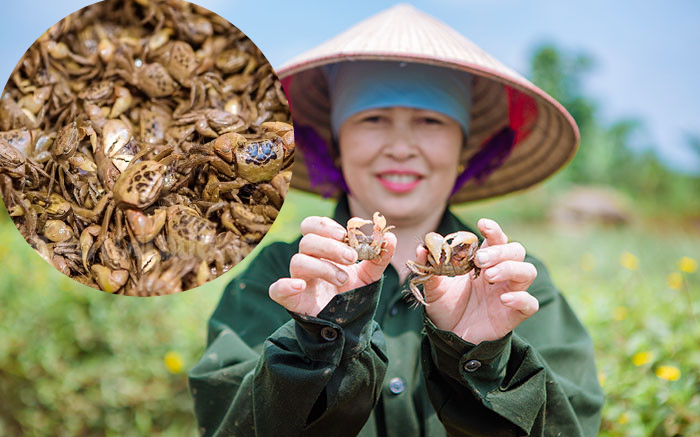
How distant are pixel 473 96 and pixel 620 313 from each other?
1.11m

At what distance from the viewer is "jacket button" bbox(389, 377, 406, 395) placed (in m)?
1.50

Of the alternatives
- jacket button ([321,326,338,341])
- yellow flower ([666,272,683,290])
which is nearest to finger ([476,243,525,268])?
jacket button ([321,326,338,341])

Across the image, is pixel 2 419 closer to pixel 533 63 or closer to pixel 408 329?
pixel 408 329

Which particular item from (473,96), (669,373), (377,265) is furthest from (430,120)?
(669,373)

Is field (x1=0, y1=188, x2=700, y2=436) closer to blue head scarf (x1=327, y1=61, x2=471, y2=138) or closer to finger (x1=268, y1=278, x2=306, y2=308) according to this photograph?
blue head scarf (x1=327, y1=61, x2=471, y2=138)

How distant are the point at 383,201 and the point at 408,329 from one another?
0.34 m

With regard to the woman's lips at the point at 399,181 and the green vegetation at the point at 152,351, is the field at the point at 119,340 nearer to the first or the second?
the green vegetation at the point at 152,351

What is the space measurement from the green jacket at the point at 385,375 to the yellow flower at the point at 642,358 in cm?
59

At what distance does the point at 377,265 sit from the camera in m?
1.09

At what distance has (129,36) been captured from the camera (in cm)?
133

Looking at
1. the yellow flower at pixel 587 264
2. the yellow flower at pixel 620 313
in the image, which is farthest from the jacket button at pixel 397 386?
the yellow flower at pixel 587 264

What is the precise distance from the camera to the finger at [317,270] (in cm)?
103

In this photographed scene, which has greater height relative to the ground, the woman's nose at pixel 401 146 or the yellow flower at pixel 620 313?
the woman's nose at pixel 401 146

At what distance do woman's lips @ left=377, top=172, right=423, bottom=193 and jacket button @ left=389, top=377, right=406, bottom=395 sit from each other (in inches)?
18.7
